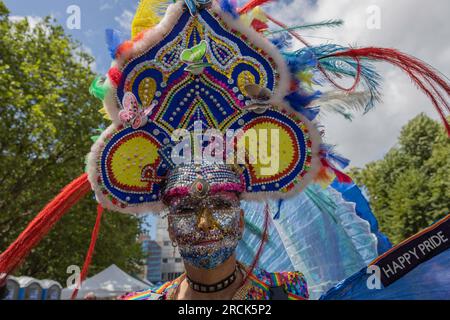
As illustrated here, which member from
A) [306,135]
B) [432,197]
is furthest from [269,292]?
[432,197]

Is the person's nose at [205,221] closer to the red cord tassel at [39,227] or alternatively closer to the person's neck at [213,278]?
the person's neck at [213,278]

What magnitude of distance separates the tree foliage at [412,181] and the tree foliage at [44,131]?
993cm

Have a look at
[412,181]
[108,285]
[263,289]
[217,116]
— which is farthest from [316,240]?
[412,181]

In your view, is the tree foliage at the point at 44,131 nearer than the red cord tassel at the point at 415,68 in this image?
No

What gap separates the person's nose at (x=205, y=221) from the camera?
2258 mm

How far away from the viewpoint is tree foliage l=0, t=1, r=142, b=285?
10805 millimetres

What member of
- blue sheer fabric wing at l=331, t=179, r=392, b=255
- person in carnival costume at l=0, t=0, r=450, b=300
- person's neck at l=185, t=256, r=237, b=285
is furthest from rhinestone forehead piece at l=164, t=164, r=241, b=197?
blue sheer fabric wing at l=331, t=179, r=392, b=255

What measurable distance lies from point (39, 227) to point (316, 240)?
197 centimetres

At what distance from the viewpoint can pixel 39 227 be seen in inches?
96.3

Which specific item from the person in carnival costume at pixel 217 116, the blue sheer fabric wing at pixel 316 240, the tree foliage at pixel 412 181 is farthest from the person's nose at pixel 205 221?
the tree foliage at pixel 412 181

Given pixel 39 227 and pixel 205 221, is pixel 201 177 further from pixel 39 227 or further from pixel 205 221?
pixel 39 227
